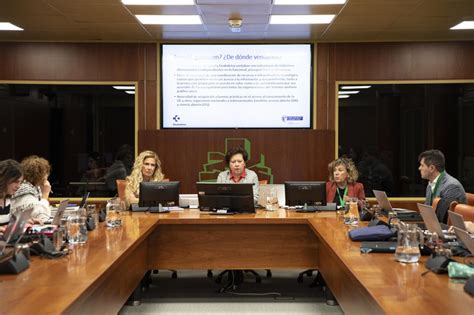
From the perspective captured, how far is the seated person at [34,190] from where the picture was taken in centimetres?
451

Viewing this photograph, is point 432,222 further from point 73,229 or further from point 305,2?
point 305,2

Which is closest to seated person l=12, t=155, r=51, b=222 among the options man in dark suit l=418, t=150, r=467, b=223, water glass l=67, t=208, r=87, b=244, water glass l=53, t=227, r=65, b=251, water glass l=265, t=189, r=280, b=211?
water glass l=67, t=208, r=87, b=244

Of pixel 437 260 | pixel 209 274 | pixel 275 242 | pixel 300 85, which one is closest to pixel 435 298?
pixel 437 260

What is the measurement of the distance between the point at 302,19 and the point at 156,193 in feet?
8.39

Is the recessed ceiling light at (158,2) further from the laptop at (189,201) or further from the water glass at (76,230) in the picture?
the water glass at (76,230)

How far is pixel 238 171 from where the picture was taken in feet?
19.6

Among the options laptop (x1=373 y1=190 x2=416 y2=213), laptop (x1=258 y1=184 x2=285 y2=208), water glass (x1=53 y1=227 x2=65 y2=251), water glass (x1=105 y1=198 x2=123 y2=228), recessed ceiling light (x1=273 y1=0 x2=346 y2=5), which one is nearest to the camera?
water glass (x1=53 y1=227 x2=65 y2=251)

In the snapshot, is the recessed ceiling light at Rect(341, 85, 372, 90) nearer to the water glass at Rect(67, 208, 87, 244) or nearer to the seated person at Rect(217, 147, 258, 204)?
the seated person at Rect(217, 147, 258, 204)

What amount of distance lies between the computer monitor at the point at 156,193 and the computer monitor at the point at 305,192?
1097 millimetres

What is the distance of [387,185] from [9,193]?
16.9 feet

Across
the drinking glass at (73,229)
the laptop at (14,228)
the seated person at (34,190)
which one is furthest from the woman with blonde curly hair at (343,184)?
the laptop at (14,228)

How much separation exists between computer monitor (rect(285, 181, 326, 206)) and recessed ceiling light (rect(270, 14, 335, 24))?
1915mm

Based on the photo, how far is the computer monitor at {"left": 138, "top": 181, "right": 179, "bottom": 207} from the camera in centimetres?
531

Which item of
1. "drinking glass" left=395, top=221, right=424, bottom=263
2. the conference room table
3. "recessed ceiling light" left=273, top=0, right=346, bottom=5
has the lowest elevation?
the conference room table
